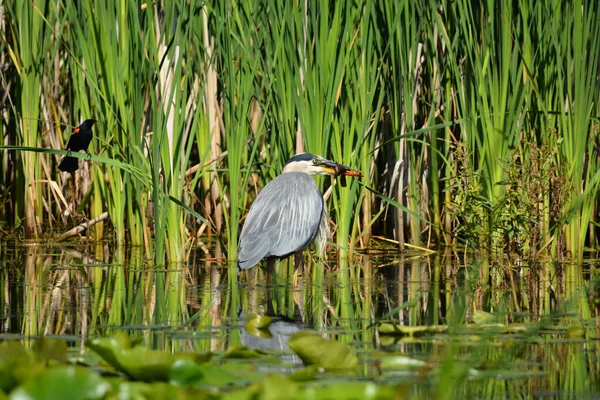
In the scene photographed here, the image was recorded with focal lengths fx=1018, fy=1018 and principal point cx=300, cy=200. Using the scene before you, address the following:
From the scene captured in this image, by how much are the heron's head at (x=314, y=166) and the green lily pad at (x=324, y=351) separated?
3.45 meters

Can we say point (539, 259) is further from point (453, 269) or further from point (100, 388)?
point (100, 388)

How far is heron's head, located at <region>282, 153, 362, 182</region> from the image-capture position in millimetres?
6863

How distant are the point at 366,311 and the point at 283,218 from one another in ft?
4.90

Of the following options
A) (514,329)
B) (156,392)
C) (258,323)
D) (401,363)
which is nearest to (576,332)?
(514,329)

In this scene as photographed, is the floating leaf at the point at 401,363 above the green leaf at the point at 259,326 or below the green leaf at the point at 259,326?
below

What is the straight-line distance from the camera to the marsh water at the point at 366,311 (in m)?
3.49

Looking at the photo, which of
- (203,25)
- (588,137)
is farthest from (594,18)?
(203,25)

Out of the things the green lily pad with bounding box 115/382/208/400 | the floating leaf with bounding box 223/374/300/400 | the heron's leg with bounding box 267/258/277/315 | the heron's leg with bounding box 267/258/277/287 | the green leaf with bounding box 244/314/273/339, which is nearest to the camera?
the floating leaf with bounding box 223/374/300/400

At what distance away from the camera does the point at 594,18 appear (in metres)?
6.57

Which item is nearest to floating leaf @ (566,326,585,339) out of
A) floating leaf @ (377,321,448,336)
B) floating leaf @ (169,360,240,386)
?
floating leaf @ (377,321,448,336)

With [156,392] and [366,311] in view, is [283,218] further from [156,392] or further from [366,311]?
[156,392]

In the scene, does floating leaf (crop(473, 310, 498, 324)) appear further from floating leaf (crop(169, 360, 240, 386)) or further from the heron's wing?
the heron's wing

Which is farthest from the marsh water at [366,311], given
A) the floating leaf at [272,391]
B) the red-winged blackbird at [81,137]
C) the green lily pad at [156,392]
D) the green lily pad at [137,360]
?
the red-winged blackbird at [81,137]

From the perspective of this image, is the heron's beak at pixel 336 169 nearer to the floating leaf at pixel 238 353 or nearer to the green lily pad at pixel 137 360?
the floating leaf at pixel 238 353
